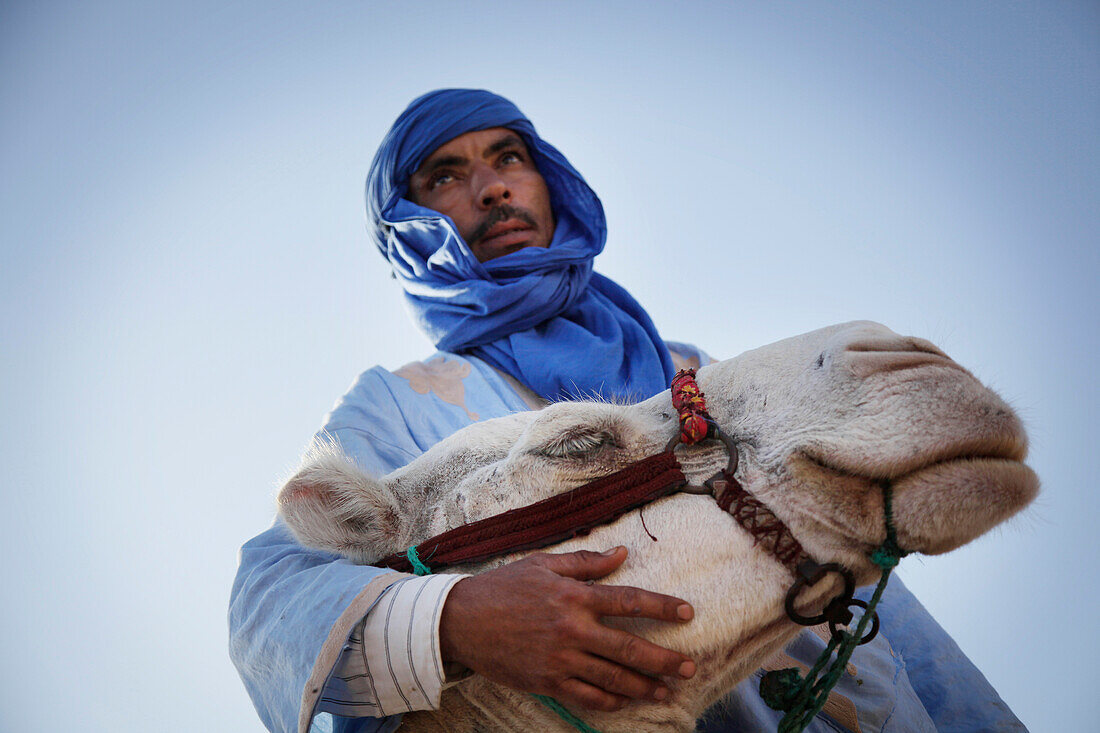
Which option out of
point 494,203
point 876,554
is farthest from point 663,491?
point 494,203

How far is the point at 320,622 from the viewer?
5.25 feet

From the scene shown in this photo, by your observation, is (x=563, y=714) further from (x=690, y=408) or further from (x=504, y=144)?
(x=504, y=144)

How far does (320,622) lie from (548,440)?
0.58 meters

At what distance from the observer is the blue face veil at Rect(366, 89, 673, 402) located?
297 cm

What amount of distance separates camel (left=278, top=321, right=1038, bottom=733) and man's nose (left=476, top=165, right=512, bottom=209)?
171cm

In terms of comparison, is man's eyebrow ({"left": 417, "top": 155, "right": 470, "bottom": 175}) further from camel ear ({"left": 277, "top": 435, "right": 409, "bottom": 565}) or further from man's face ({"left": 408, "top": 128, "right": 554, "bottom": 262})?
camel ear ({"left": 277, "top": 435, "right": 409, "bottom": 565})

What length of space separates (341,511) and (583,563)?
2.04 feet

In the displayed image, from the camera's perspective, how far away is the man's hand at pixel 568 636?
1.34 m

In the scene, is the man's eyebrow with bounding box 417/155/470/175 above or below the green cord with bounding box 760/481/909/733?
above

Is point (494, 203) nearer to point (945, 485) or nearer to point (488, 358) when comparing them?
point (488, 358)

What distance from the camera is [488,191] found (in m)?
3.35

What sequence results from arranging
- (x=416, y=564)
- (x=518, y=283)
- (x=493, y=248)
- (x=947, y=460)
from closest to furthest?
(x=947, y=460) → (x=416, y=564) → (x=518, y=283) → (x=493, y=248)

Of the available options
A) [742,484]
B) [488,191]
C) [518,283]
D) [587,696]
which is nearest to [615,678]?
[587,696]

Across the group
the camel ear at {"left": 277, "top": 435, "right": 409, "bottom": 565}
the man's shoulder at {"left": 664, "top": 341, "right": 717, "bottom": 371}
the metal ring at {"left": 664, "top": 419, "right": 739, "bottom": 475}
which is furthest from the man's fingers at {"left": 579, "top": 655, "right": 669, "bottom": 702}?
the man's shoulder at {"left": 664, "top": 341, "right": 717, "bottom": 371}
